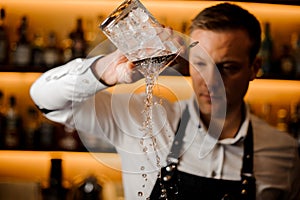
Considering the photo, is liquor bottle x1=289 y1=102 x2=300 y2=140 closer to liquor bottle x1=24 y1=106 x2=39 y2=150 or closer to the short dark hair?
the short dark hair

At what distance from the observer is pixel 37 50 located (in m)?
2.51

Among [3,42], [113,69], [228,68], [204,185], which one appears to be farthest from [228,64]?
[3,42]

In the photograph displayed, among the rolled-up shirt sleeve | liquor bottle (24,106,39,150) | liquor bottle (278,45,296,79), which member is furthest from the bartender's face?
liquor bottle (24,106,39,150)

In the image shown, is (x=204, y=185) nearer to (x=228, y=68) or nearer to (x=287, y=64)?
(x=228, y=68)

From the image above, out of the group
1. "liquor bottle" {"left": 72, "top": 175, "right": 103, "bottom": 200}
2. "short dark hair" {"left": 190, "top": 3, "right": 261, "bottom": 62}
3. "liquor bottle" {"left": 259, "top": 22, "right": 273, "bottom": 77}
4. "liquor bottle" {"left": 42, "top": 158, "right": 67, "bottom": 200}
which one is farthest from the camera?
"liquor bottle" {"left": 259, "top": 22, "right": 273, "bottom": 77}

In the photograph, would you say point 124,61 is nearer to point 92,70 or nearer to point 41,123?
point 92,70

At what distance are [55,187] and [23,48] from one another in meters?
0.54

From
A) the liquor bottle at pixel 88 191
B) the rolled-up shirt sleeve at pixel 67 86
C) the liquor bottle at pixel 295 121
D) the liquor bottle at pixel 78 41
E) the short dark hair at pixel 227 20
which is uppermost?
the short dark hair at pixel 227 20

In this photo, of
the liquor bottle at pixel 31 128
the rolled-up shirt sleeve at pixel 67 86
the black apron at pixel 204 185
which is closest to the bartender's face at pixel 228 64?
the black apron at pixel 204 185

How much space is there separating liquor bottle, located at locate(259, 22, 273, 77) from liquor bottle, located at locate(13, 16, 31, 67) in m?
0.89

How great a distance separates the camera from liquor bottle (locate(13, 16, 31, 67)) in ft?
8.09

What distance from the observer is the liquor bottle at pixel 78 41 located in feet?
8.18

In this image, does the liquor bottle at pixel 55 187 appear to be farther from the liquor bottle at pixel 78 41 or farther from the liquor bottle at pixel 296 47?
the liquor bottle at pixel 296 47

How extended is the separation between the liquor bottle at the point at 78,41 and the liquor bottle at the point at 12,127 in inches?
11.7
